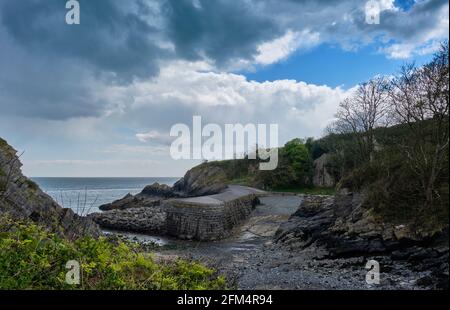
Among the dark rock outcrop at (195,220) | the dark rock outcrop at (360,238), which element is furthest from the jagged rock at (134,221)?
the dark rock outcrop at (360,238)

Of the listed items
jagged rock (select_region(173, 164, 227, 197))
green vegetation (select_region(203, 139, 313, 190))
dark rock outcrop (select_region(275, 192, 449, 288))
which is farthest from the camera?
jagged rock (select_region(173, 164, 227, 197))

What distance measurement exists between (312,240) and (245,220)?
589 inches

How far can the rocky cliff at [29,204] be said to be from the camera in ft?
33.6

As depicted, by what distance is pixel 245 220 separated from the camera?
105 feet

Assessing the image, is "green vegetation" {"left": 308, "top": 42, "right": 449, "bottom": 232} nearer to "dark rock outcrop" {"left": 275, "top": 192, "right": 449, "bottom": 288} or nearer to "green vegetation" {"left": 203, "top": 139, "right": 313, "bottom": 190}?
"dark rock outcrop" {"left": 275, "top": 192, "right": 449, "bottom": 288}

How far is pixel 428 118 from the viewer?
15.5 metres

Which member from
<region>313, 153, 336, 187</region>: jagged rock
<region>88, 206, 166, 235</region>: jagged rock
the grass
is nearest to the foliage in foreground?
<region>88, 206, 166, 235</region>: jagged rock

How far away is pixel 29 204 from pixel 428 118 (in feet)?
54.5

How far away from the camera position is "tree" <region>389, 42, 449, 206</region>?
13172mm

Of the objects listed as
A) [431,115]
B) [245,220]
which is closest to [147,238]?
[245,220]

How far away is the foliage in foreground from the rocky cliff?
2.73 metres

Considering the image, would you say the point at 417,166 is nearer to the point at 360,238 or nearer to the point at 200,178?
the point at 360,238
